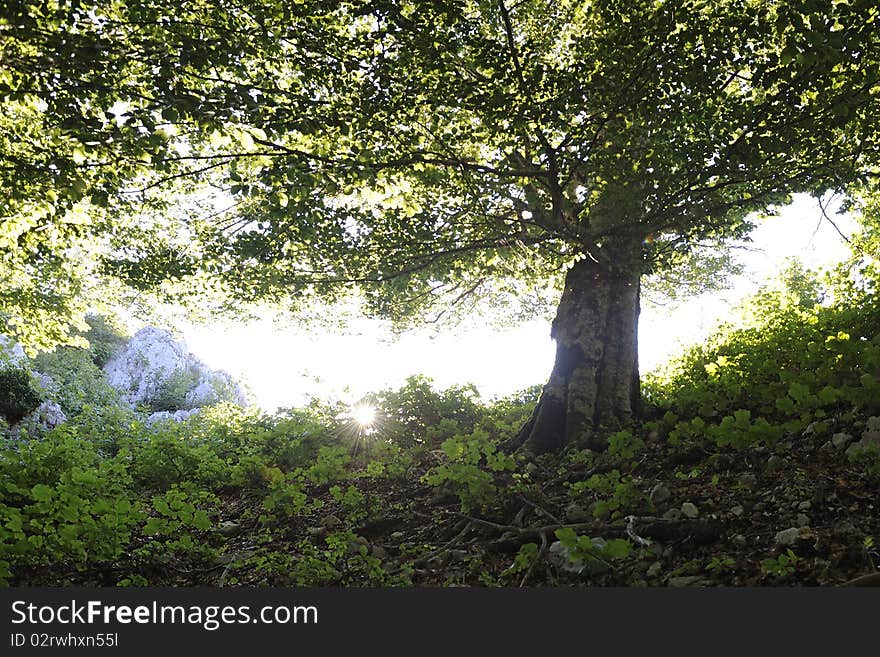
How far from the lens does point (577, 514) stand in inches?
198

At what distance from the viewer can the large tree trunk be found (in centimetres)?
820

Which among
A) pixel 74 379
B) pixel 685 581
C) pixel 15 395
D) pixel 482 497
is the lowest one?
pixel 685 581

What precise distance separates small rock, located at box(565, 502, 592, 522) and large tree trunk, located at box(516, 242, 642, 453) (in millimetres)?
2546

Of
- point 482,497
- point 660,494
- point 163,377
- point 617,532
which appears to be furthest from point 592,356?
point 163,377

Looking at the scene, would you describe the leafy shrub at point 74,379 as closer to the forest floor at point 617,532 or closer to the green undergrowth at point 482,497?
the green undergrowth at point 482,497

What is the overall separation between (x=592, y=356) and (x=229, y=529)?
5.94 meters

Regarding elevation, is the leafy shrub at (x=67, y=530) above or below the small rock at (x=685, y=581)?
above

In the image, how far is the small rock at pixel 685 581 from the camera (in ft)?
10.9

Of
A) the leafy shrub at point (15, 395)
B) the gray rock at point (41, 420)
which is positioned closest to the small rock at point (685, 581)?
the gray rock at point (41, 420)

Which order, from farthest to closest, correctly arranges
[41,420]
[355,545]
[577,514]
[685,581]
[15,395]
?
1. [41,420]
2. [15,395]
3. [355,545]
4. [577,514]
5. [685,581]

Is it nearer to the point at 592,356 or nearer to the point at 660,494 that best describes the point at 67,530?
the point at 660,494

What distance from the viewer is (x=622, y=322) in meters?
9.08

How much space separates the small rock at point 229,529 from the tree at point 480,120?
12.3 feet

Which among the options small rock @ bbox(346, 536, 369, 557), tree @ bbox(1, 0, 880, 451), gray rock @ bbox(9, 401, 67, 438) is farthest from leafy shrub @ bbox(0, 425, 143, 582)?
gray rock @ bbox(9, 401, 67, 438)
